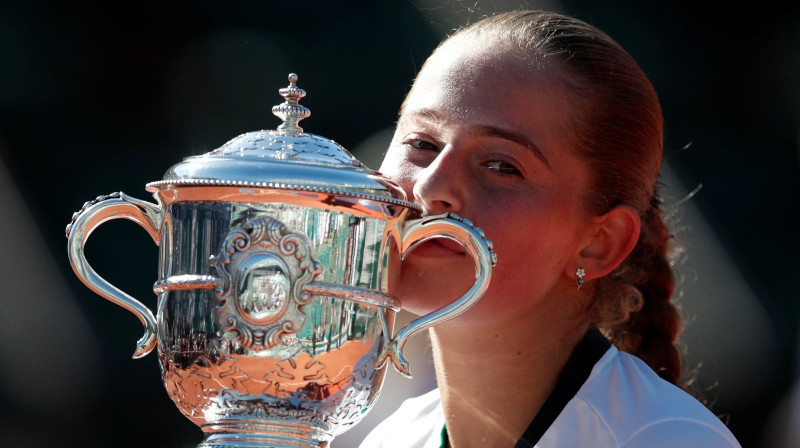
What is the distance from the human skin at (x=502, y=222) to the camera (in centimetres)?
122

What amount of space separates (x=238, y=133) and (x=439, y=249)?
1.96 metres

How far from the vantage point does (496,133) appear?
124cm

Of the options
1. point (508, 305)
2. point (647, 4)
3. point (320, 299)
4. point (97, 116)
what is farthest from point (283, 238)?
point (97, 116)

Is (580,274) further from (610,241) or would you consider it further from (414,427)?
(414,427)

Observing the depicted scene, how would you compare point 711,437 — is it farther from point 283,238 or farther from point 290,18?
point 290,18

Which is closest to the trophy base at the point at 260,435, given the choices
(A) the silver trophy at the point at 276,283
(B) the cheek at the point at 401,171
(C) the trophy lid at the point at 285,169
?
(A) the silver trophy at the point at 276,283

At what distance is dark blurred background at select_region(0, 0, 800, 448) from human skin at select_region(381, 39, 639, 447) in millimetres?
1480

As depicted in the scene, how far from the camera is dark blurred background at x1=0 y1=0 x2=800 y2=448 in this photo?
2828 mm

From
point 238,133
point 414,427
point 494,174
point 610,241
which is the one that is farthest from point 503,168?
point 238,133

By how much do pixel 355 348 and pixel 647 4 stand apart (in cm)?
214

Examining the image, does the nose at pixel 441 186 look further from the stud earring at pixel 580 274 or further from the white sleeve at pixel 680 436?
the white sleeve at pixel 680 436

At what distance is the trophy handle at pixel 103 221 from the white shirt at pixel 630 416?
56cm

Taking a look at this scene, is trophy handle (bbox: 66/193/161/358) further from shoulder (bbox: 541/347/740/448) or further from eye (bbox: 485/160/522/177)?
shoulder (bbox: 541/347/740/448)

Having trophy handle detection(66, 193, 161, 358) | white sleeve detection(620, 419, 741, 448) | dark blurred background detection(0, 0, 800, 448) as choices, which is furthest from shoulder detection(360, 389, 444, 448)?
dark blurred background detection(0, 0, 800, 448)
